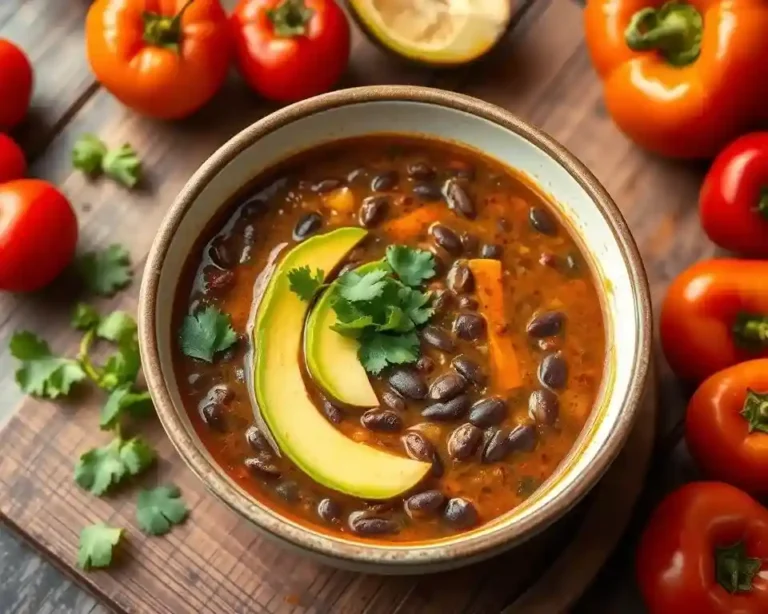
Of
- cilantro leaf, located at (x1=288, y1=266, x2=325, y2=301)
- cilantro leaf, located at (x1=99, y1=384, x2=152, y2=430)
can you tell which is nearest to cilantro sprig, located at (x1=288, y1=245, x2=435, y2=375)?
cilantro leaf, located at (x1=288, y1=266, x2=325, y2=301)

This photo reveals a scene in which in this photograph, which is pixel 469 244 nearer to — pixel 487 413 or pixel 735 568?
pixel 487 413

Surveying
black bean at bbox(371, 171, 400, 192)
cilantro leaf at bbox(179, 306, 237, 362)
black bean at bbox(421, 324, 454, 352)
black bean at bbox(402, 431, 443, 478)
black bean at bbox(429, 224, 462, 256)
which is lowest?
black bean at bbox(402, 431, 443, 478)

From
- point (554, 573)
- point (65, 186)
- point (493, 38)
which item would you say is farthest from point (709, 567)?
point (65, 186)

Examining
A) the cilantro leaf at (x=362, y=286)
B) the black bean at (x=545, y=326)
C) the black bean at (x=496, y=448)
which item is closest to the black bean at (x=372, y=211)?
the cilantro leaf at (x=362, y=286)

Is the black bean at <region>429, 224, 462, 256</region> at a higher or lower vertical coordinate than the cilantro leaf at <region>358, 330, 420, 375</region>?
higher

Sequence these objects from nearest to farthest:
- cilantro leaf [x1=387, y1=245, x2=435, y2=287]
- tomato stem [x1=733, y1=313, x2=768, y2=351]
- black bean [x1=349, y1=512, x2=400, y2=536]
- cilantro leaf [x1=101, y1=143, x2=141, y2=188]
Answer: black bean [x1=349, y1=512, x2=400, y2=536] < cilantro leaf [x1=387, y1=245, x2=435, y2=287] < tomato stem [x1=733, y1=313, x2=768, y2=351] < cilantro leaf [x1=101, y1=143, x2=141, y2=188]

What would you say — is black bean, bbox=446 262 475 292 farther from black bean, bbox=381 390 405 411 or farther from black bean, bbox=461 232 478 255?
black bean, bbox=381 390 405 411

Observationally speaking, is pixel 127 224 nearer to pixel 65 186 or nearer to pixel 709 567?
pixel 65 186

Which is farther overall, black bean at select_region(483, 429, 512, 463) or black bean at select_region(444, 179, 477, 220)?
black bean at select_region(444, 179, 477, 220)
